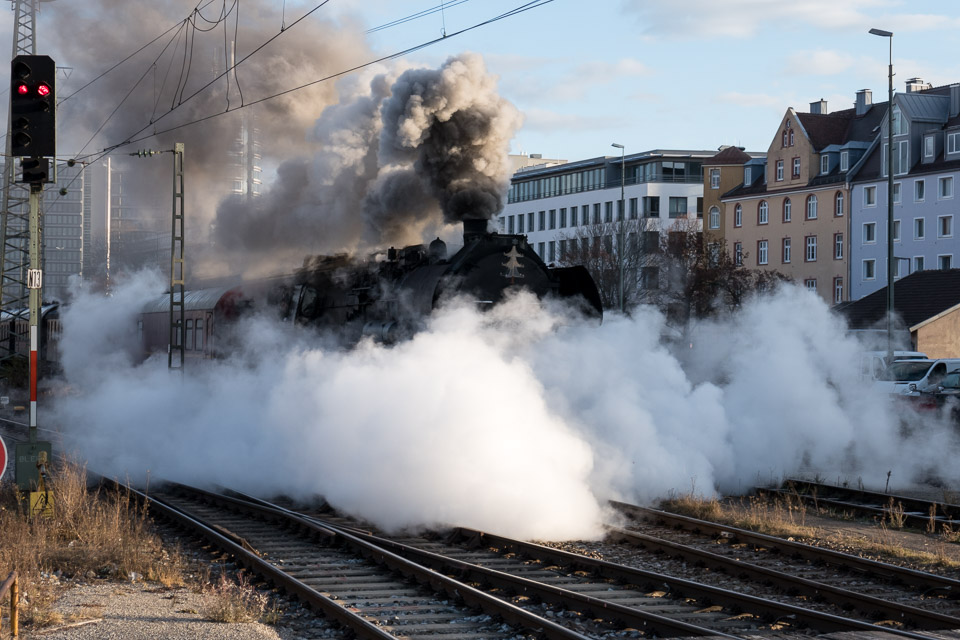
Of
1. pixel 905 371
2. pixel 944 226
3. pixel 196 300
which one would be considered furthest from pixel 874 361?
pixel 944 226

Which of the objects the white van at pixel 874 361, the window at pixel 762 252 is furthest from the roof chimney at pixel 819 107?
the white van at pixel 874 361

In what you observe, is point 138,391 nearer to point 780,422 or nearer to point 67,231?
point 780,422

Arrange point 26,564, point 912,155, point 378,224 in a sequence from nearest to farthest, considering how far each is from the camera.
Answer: point 26,564 → point 378,224 → point 912,155

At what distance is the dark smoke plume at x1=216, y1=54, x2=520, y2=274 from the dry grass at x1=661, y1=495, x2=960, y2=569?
18.3 feet

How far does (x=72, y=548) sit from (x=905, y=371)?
21.2 m

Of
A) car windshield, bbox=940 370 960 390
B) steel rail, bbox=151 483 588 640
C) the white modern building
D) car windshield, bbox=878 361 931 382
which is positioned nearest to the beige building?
the white modern building

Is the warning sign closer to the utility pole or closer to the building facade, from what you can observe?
the utility pole

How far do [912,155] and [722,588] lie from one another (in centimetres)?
5220

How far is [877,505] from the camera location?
14.6 m

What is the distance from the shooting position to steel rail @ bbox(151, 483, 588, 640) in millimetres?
7504

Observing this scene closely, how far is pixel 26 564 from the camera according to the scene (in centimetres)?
964

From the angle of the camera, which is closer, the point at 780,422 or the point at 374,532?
the point at 374,532

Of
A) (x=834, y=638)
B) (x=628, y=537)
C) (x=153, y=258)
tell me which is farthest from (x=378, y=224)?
(x=153, y=258)

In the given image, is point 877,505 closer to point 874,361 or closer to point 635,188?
point 874,361
